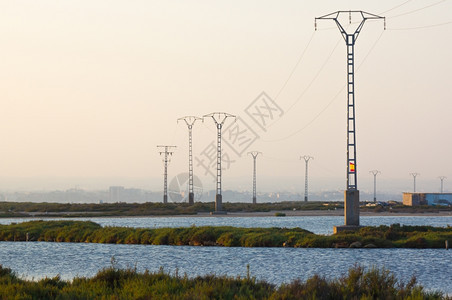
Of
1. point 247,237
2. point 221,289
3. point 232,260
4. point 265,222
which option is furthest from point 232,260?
point 265,222

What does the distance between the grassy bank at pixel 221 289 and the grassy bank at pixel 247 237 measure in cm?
3397

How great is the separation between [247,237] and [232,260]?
14.3 m

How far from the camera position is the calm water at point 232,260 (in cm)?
4253

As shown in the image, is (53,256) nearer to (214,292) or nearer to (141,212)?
(214,292)

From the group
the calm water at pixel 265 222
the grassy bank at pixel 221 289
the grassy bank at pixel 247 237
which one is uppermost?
the grassy bank at pixel 221 289

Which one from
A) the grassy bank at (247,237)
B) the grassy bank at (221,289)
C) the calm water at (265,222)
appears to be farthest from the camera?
the calm water at (265,222)

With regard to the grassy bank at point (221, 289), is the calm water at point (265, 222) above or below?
below

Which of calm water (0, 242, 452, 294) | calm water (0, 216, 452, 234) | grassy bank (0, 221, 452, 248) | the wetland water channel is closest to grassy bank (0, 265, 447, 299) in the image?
the wetland water channel

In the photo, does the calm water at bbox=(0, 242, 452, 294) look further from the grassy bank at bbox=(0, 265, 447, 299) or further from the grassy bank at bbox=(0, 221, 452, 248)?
the grassy bank at bbox=(0, 265, 447, 299)

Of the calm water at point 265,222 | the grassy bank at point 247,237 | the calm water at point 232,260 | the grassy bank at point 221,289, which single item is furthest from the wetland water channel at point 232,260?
the calm water at point 265,222

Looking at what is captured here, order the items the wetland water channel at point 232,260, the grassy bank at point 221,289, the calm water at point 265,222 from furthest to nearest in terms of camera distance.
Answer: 1. the calm water at point 265,222
2. the wetland water channel at point 232,260
3. the grassy bank at point 221,289

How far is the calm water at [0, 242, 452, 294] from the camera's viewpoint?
140ft

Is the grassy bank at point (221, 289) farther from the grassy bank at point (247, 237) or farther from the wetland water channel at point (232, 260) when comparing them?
the grassy bank at point (247, 237)

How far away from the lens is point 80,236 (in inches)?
2884
